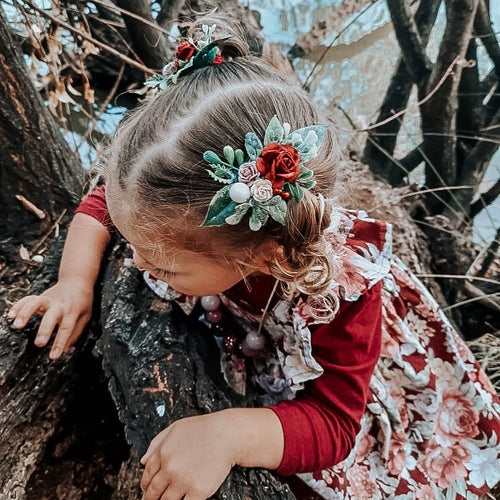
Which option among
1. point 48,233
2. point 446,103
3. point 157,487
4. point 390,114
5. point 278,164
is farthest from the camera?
point 390,114

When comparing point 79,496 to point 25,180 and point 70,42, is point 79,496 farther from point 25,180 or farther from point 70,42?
point 70,42

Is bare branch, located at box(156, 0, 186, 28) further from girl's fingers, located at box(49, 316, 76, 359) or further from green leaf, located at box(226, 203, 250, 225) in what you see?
green leaf, located at box(226, 203, 250, 225)

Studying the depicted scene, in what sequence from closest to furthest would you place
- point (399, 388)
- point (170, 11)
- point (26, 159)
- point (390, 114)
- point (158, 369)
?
1. point (158, 369)
2. point (399, 388)
3. point (26, 159)
4. point (170, 11)
5. point (390, 114)

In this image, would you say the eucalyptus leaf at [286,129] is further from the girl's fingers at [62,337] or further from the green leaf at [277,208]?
the girl's fingers at [62,337]

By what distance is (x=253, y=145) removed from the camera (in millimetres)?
772

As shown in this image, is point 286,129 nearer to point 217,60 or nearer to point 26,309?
point 217,60

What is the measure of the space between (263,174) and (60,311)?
57 centimetres

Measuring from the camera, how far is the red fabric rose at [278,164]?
75cm

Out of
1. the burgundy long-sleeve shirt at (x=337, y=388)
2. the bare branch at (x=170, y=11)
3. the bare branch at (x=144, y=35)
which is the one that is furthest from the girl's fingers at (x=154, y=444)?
the bare branch at (x=170, y=11)

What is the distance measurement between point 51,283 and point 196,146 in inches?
22.8

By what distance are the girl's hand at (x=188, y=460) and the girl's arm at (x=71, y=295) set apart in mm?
340

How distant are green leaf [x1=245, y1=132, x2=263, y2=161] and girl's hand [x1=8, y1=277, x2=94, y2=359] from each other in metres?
0.56

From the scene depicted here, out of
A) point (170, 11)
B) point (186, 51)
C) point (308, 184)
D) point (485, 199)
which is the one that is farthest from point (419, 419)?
point (170, 11)

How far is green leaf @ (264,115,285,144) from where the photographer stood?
763 millimetres
